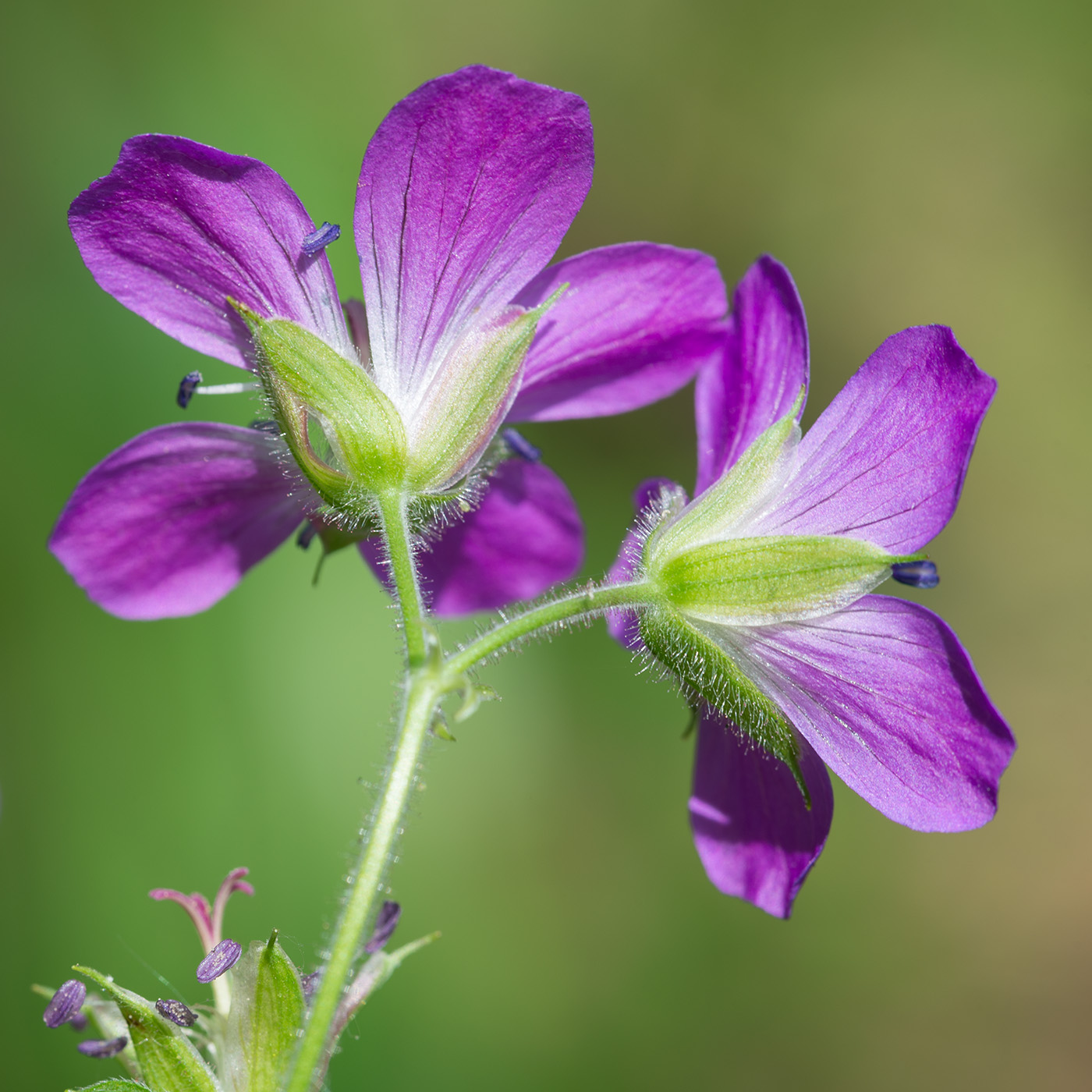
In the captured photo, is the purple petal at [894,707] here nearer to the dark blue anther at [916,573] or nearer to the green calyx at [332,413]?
the dark blue anther at [916,573]

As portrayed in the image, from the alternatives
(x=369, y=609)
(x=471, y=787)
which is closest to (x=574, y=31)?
(x=369, y=609)

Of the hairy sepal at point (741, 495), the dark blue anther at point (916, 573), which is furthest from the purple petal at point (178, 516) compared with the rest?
the dark blue anther at point (916, 573)

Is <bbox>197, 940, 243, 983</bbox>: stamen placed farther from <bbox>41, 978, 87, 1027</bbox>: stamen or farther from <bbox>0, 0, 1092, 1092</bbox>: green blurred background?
<bbox>0, 0, 1092, 1092</bbox>: green blurred background

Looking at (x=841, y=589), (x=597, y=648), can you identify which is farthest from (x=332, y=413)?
(x=597, y=648)

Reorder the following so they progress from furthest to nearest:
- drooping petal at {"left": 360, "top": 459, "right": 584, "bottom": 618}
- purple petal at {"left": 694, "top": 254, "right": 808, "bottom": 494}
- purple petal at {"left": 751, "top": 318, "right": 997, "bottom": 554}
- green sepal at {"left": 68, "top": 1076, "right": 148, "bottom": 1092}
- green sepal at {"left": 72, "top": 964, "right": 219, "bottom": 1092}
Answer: drooping petal at {"left": 360, "top": 459, "right": 584, "bottom": 618}
purple petal at {"left": 694, "top": 254, "right": 808, "bottom": 494}
purple petal at {"left": 751, "top": 318, "right": 997, "bottom": 554}
green sepal at {"left": 72, "top": 964, "right": 219, "bottom": 1092}
green sepal at {"left": 68, "top": 1076, "right": 148, "bottom": 1092}

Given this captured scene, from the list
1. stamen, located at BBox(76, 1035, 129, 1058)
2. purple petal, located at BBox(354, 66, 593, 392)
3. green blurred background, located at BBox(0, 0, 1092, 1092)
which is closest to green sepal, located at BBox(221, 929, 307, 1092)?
stamen, located at BBox(76, 1035, 129, 1058)

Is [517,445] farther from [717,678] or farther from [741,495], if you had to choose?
[717,678]

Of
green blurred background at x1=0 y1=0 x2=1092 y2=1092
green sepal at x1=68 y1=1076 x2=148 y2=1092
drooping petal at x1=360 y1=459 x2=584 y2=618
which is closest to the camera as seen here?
green sepal at x1=68 y1=1076 x2=148 y2=1092
